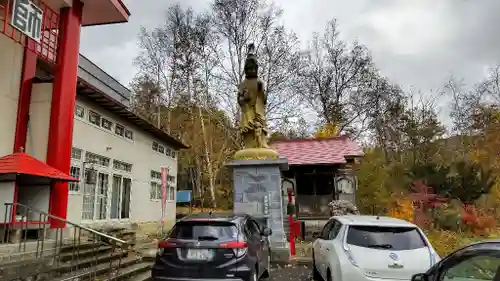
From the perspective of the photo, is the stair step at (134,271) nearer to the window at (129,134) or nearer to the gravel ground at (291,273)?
the gravel ground at (291,273)

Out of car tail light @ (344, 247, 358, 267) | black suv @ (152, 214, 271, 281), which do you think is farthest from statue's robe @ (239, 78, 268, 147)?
car tail light @ (344, 247, 358, 267)

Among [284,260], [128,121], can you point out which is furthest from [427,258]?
[128,121]

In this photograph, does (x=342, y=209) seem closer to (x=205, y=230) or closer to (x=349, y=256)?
(x=349, y=256)

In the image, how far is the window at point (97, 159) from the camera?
12922 millimetres

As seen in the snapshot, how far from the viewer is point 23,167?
26.2 feet

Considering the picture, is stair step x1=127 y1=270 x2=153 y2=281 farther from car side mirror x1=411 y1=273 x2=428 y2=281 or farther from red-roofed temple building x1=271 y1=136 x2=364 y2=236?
red-roofed temple building x1=271 y1=136 x2=364 y2=236

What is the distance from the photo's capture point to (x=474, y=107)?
32562 mm

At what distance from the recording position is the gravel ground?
31.4 ft

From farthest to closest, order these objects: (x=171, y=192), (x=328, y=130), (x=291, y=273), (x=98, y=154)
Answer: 1. (x=328, y=130)
2. (x=171, y=192)
3. (x=98, y=154)
4. (x=291, y=273)

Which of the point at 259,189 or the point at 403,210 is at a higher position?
the point at 259,189

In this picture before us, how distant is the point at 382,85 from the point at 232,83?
14203mm

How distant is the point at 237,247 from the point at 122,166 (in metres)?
10.0


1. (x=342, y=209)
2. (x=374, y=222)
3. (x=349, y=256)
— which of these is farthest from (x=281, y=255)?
(x=342, y=209)

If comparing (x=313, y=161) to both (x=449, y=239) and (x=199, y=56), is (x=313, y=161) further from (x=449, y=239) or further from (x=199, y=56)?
(x=199, y=56)
